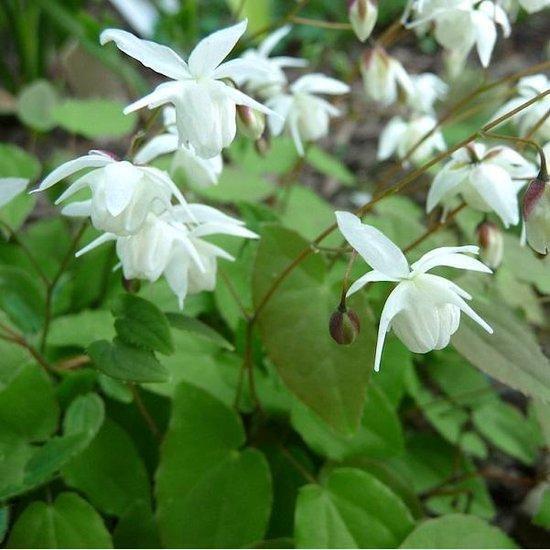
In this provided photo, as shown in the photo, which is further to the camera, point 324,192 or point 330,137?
point 330,137

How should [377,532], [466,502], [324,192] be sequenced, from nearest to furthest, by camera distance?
[377,532] < [466,502] < [324,192]

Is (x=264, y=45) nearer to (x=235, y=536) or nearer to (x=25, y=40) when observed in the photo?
(x=235, y=536)

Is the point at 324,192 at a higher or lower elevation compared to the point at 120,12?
lower

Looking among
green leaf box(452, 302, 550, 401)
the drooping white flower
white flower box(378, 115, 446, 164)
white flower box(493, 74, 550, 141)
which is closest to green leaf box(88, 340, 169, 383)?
green leaf box(452, 302, 550, 401)

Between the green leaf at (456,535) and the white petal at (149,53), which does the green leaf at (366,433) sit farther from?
the white petal at (149,53)

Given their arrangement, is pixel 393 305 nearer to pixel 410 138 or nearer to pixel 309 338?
pixel 309 338

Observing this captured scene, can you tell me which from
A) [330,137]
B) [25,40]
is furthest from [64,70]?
[330,137]

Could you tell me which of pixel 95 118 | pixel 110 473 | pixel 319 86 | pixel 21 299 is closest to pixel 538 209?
pixel 319 86
